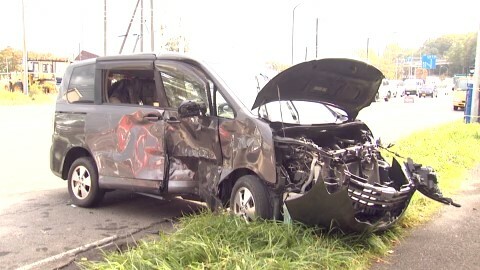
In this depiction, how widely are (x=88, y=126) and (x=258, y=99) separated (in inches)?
97.1

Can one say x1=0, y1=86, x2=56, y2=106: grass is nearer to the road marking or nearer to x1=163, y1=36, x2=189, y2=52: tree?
x1=163, y1=36, x2=189, y2=52: tree

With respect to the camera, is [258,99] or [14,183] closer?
[258,99]

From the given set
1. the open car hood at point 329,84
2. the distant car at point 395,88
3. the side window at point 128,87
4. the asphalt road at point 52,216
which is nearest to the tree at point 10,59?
the distant car at point 395,88

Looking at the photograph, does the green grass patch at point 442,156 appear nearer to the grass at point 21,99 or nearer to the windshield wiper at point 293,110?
the windshield wiper at point 293,110

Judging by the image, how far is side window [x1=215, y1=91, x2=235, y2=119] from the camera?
16.4ft

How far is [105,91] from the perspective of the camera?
6.17 meters

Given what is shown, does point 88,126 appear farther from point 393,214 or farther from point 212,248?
point 393,214

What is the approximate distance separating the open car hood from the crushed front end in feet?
1.31

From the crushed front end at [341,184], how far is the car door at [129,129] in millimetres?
1524

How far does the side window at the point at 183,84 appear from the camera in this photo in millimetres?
5293

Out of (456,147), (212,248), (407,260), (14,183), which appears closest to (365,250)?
(407,260)

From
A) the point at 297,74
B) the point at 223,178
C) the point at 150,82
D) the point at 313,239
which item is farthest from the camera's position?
the point at 150,82

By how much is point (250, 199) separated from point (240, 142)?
1.80 ft

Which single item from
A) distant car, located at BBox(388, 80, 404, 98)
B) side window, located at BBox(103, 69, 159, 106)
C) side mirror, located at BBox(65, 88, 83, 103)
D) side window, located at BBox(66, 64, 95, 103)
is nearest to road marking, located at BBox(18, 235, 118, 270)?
side window, located at BBox(103, 69, 159, 106)
